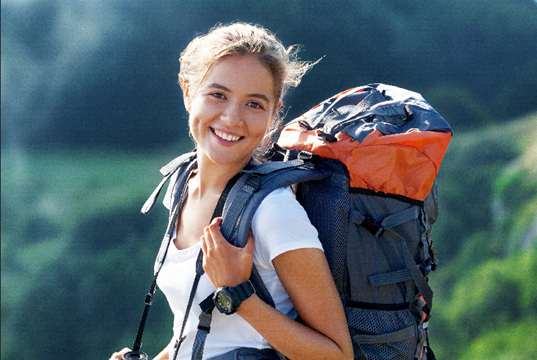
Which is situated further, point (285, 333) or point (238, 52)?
point (238, 52)

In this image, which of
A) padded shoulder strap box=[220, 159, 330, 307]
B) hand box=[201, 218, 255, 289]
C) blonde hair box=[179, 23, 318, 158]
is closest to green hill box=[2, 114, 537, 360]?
blonde hair box=[179, 23, 318, 158]

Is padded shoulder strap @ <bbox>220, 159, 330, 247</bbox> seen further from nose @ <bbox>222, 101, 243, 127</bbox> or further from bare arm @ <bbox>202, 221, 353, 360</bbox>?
nose @ <bbox>222, 101, 243, 127</bbox>

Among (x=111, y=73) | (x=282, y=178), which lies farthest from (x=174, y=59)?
(x=282, y=178)

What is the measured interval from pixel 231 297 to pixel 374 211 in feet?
1.58

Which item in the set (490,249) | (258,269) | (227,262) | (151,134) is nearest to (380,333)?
(258,269)

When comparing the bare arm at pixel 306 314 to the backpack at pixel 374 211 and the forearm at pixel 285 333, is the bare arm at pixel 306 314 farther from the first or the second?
the backpack at pixel 374 211

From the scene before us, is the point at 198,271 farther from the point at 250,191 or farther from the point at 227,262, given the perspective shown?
the point at 250,191

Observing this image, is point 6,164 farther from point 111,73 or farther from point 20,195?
point 111,73

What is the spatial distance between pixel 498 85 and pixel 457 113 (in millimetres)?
333

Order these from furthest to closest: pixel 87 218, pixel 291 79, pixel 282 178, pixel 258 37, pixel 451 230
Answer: pixel 87 218 → pixel 451 230 → pixel 291 79 → pixel 258 37 → pixel 282 178

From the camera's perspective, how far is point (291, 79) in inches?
65.5

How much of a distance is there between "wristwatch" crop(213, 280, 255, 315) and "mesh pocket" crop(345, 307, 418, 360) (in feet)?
1.10

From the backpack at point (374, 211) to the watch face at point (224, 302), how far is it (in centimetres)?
26

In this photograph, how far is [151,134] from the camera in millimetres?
3982
